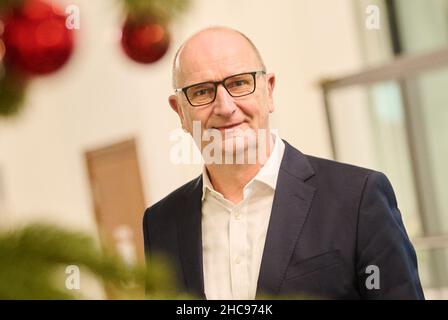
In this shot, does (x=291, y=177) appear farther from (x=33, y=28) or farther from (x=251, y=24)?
(x=251, y=24)

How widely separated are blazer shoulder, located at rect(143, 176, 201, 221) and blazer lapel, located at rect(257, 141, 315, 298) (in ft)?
0.44

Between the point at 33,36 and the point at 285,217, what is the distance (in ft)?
1.94

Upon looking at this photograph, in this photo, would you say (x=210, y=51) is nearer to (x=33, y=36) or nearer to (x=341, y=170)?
(x=341, y=170)

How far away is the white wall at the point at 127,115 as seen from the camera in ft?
5.16

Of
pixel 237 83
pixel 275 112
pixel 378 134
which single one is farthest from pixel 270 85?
pixel 378 134

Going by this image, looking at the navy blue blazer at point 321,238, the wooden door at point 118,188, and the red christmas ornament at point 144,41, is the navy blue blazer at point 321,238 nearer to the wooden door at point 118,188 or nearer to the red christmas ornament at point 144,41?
the red christmas ornament at point 144,41

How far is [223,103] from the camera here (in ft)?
2.75

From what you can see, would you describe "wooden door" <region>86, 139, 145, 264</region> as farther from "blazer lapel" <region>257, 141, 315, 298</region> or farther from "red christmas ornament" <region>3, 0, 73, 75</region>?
"red christmas ornament" <region>3, 0, 73, 75</region>

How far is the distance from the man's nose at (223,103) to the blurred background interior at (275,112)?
8 centimetres

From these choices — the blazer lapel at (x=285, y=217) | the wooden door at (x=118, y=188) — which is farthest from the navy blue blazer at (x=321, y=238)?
the wooden door at (x=118, y=188)

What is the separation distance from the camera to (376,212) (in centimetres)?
84

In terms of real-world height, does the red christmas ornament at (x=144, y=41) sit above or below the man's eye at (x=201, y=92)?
below

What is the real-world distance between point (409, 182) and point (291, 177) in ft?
10.4
